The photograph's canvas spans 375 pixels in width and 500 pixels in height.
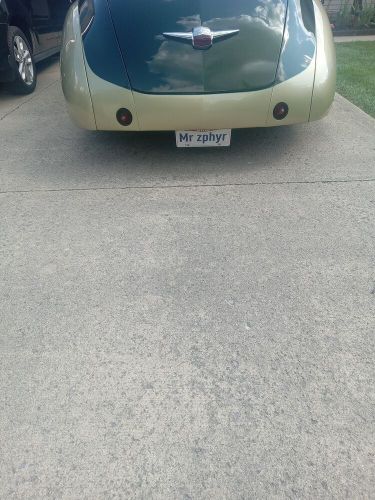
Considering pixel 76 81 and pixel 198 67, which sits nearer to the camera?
pixel 198 67

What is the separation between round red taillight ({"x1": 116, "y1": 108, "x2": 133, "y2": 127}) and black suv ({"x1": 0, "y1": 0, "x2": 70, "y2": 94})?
2.88 meters

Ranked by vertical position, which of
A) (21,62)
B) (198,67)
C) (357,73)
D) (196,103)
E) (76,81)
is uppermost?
(198,67)

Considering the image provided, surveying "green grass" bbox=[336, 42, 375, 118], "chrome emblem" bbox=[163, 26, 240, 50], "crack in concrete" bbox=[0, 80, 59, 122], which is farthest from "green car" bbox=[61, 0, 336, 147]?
"crack in concrete" bbox=[0, 80, 59, 122]

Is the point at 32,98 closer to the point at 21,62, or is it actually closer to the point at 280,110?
the point at 21,62

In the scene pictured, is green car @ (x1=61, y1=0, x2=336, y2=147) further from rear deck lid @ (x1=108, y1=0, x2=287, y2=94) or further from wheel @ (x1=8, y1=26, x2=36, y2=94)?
wheel @ (x1=8, y1=26, x2=36, y2=94)

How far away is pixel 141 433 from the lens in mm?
1701

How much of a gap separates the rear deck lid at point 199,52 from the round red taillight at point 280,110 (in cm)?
18

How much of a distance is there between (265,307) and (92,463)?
1123 mm

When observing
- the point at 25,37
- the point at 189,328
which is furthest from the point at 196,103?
the point at 25,37

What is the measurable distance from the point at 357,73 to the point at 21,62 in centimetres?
489

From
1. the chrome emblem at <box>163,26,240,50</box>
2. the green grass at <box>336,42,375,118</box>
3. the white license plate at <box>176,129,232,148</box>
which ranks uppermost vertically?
the chrome emblem at <box>163,26,240,50</box>

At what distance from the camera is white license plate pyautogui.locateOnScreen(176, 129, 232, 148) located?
3.51m

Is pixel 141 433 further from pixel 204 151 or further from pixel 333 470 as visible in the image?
pixel 204 151

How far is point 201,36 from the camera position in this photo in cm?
320
